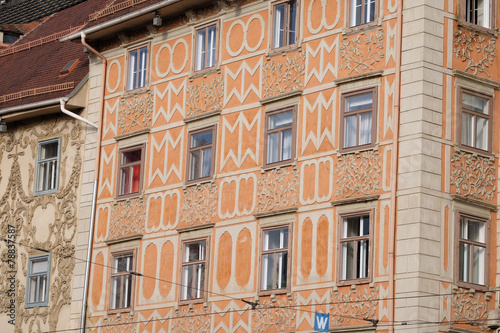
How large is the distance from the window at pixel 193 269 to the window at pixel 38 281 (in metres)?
5.64

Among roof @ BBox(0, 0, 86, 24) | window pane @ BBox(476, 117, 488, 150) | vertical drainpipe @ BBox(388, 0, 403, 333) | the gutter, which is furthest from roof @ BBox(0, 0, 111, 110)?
window pane @ BBox(476, 117, 488, 150)

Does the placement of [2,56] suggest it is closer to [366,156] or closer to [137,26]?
[137,26]

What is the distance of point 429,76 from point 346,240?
13.0 feet

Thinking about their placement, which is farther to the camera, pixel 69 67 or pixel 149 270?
pixel 69 67

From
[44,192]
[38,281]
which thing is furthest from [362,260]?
[44,192]

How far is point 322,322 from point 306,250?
192 centimetres

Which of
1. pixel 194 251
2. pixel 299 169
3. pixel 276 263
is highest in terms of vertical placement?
pixel 299 169

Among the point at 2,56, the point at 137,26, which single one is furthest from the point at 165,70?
the point at 2,56

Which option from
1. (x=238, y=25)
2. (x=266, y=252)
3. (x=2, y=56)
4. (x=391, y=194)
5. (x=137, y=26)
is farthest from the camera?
(x=2, y=56)

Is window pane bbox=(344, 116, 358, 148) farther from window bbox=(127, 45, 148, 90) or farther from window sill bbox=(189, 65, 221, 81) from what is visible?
window bbox=(127, 45, 148, 90)

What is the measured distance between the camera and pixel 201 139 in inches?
1387

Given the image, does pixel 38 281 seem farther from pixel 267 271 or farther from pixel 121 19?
pixel 267 271

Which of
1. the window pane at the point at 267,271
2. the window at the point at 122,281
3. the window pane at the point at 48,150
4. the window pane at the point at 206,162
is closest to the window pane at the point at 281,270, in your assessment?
the window pane at the point at 267,271

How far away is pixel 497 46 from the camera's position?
1234 inches
